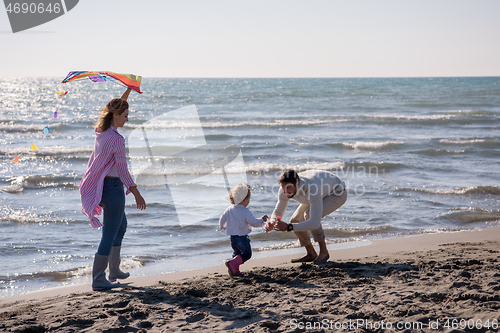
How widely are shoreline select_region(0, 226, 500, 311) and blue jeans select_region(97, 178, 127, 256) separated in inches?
21.7

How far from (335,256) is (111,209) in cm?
309

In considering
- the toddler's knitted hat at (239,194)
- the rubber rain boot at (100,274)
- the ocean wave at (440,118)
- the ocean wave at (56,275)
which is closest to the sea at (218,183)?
Result: the ocean wave at (56,275)

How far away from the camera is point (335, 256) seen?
5715mm

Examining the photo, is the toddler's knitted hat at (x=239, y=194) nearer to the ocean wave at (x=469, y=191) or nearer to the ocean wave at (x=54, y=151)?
the ocean wave at (x=469, y=191)

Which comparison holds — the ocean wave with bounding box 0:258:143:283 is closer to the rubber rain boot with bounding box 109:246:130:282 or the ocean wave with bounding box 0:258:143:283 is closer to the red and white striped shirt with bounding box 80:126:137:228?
the rubber rain boot with bounding box 109:246:130:282

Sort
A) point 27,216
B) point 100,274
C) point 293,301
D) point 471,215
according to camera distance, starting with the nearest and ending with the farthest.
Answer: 1. point 293,301
2. point 100,274
3. point 27,216
4. point 471,215

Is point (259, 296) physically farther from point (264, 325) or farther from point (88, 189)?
point (88, 189)

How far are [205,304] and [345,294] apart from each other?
1.24m

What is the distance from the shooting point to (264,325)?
323 cm

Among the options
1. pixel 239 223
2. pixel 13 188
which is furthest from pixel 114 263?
pixel 13 188

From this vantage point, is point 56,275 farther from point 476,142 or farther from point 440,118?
point 440,118

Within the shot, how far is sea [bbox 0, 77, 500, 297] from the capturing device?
611 cm

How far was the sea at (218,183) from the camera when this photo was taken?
611 cm

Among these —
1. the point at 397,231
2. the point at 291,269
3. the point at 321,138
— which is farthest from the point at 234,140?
the point at 291,269
